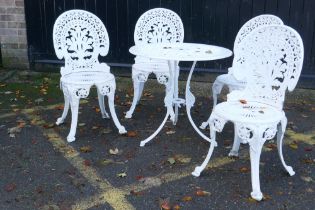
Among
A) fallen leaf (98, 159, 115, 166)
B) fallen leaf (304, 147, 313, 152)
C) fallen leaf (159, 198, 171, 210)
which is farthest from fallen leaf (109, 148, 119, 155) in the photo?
fallen leaf (304, 147, 313, 152)

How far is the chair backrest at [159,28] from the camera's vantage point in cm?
526

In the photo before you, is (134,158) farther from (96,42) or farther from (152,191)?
(96,42)

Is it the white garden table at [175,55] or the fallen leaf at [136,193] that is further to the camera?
the white garden table at [175,55]

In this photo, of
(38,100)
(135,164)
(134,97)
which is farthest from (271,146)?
(38,100)

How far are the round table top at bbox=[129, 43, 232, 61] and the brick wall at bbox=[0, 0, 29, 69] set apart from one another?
327 centimetres

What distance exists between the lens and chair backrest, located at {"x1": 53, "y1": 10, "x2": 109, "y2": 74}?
474 centimetres

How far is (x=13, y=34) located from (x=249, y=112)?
4862 millimetres

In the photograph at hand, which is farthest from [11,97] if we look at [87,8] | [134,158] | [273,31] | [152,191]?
[273,31]

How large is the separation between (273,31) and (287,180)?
1.29 metres

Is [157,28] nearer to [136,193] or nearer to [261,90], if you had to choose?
[261,90]

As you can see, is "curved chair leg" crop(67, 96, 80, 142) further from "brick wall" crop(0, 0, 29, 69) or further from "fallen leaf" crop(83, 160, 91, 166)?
"brick wall" crop(0, 0, 29, 69)

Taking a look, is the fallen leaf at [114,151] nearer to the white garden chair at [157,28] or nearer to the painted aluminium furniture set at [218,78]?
the painted aluminium furniture set at [218,78]

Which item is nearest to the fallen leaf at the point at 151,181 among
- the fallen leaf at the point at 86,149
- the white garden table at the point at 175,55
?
the white garden table at the point at 175,55

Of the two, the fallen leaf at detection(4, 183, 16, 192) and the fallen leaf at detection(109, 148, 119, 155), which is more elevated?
the fallen leaf at detection(109, 148, 119, 155)
